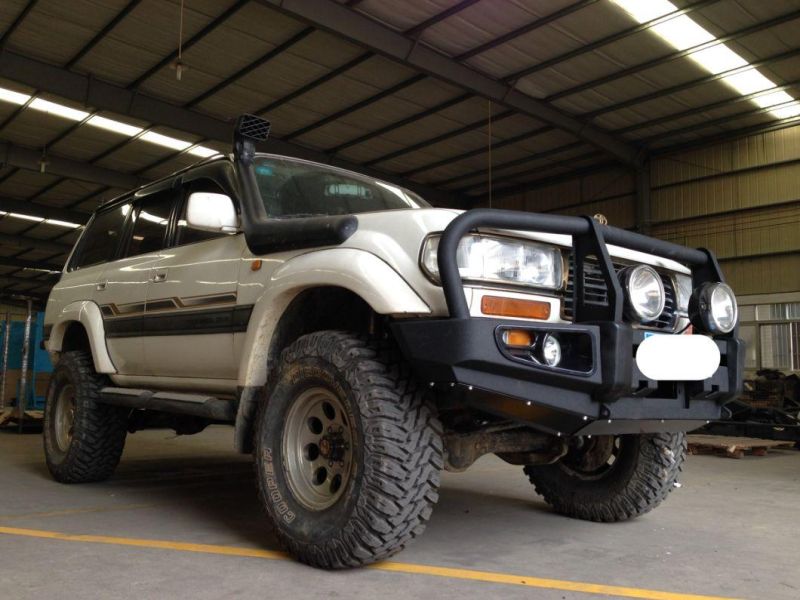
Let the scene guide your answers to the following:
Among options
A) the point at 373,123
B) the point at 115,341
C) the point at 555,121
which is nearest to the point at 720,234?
the point at 555,121

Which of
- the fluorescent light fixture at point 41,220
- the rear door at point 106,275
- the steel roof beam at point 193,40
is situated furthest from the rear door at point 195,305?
the fluorescent light fixture at point 41,220

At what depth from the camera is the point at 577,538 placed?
11.7 ft

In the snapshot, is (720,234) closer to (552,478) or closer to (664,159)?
(664,159)

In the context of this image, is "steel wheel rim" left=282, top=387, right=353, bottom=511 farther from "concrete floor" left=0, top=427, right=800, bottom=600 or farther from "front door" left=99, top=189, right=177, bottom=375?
"front door" left=99, top=189, right=177, bottom=375

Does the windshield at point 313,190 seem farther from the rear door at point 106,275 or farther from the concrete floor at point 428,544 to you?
the concrete floor at point 428,544

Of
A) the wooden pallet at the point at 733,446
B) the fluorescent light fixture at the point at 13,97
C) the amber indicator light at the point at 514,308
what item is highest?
the fluorescent light fixture at the point at 13,97

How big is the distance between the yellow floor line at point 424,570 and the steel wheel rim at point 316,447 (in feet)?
1.06

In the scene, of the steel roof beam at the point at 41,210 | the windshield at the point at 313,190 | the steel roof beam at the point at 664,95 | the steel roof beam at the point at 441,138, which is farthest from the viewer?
the steel roof beam at the point at 41,210

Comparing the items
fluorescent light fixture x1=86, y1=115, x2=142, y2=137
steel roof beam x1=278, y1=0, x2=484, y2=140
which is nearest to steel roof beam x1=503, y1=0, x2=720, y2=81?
steel roof beam x1=278, y1=0, x2=484, y2=140

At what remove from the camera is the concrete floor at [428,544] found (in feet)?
8.71

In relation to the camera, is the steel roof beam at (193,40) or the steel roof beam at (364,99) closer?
the steel roof beam at (193,40)

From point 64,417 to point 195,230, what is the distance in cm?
217

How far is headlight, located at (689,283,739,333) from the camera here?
9.89 ft

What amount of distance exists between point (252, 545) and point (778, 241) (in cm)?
1646
